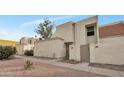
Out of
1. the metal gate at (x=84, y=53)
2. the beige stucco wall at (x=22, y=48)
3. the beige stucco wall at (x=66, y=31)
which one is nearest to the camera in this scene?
the metal gate at (x=84, y=53)

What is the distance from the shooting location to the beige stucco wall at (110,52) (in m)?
8.67

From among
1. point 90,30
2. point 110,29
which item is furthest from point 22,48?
point 110,29

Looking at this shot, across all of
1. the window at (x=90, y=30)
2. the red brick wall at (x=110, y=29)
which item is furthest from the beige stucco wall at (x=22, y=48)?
the red brick wall at (x=110, y=29)

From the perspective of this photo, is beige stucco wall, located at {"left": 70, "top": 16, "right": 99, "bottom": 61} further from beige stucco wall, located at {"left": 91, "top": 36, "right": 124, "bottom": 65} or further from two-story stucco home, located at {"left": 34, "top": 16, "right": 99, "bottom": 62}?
beige stucco wall, located at {"left": 91, "top": 36, "right": 124, "bottom": 65}

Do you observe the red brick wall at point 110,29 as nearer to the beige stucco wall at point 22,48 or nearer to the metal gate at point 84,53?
the metal gate at point 84,53

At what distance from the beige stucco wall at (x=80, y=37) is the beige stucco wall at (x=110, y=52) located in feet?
4.76

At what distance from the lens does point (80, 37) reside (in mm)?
12258

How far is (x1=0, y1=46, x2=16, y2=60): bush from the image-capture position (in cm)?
1083

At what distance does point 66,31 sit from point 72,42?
1.27 metres

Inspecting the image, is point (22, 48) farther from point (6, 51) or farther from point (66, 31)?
point (66, 31)

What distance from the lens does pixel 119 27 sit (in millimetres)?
11680
